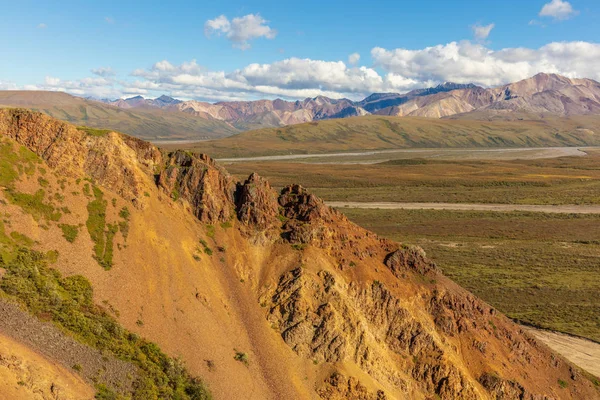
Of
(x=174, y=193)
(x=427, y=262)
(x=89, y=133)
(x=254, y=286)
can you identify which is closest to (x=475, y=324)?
(x=427, y=262)

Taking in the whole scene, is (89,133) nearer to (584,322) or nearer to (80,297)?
(80,297)

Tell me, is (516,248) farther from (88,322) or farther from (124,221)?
(88,322)

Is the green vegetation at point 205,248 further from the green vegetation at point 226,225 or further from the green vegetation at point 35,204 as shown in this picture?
the green vegetation at point 35,204

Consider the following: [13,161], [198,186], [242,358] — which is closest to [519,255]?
[198,186]

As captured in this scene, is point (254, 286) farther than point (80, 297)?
Yes

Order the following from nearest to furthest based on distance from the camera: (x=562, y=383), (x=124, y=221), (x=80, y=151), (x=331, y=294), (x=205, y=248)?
1. (x=124, y=221)
2. (x=80, y=151)
3. (x=331, y=294)
4. (x=205, y=248)
5. (x=562, y=383)
